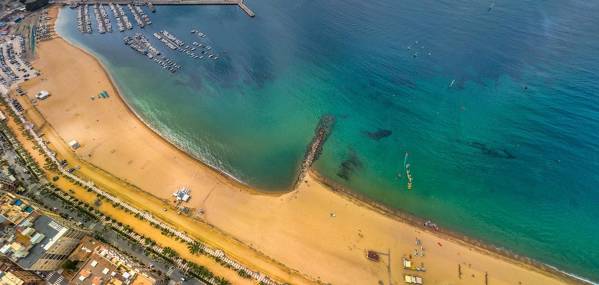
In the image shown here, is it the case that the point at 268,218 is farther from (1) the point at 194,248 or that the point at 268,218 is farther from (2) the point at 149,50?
(2) the point at 149,50

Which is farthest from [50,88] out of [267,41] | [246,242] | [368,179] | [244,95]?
[368,179]

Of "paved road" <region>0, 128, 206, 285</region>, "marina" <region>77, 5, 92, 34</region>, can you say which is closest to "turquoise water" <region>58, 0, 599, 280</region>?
"marina" <region>77, 5, 92, 34</region>

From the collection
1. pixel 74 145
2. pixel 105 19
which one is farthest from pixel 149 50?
pixel 74 145

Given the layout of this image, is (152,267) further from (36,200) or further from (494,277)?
(494,277)

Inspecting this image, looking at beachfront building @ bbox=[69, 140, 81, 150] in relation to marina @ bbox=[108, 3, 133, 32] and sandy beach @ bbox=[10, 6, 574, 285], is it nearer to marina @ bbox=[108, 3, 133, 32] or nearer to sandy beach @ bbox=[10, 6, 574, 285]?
sandy beach @ bbox=[10, 6, 574, 285]

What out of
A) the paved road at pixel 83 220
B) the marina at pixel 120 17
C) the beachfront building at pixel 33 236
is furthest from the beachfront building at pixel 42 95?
the beachfront building at pixel 33 236

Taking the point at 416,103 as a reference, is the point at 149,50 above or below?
above
